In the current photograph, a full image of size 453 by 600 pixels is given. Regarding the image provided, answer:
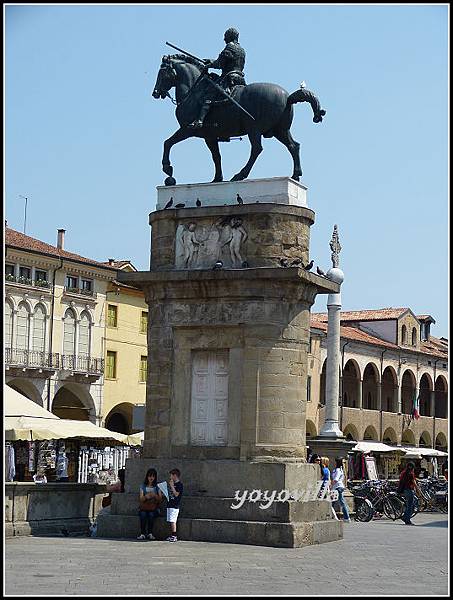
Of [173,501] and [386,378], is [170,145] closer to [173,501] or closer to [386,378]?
[173,501]

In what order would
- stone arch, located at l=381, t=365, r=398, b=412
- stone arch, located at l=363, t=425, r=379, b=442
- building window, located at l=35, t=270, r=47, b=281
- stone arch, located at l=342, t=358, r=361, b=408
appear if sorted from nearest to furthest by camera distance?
building window, located at l=35, t=270, r=47, b=281 → stone arch, located at l=342, t=358, r=361, b=408 → stone arch, located at l=363, t=425, r=379, b=442 → stone arch, located at l=381, t=365, r=398, b=412

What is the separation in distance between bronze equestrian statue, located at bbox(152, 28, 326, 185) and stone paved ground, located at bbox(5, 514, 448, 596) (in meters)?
7.16

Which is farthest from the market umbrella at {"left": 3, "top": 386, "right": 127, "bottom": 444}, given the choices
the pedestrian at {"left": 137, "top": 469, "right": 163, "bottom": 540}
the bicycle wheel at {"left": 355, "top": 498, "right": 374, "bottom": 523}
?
the bicycle wheel at {"left": 355, "top": 498, "right": 374, "bottom": 523}

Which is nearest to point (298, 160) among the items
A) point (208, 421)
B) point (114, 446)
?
point (208, 421)

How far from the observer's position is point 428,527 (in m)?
27.6

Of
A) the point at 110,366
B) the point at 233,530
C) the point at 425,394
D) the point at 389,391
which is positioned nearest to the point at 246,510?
the point at 233,530

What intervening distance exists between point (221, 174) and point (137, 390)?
1852 inches

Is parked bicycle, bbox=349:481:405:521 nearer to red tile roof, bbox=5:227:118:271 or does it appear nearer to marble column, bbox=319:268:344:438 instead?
marble column, bbox=319:268:344:438

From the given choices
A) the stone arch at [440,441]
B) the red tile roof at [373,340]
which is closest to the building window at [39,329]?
the red tile roof at [373,340]

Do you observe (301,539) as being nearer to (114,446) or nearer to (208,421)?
(208,421)

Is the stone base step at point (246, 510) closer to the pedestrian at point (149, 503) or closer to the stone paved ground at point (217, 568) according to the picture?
the pedestrian at point (149, 503)

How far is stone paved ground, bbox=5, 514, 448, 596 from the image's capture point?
45.3 ft

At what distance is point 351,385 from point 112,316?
2003cm

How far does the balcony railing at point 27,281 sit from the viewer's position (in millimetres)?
60594
